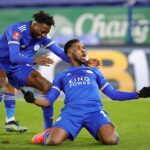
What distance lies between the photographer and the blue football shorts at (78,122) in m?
8.60

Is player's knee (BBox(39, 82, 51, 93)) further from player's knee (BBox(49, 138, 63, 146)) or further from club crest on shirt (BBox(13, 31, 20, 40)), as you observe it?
player's knee (BBox(49, 138, 63, 146))

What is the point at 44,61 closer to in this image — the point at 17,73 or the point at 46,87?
the point at 46,87

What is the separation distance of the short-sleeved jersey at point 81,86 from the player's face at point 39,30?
0.89 meters

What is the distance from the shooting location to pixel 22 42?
9.91 m

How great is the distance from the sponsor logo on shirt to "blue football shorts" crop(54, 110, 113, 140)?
38 centimetres

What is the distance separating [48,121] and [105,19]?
11303mm

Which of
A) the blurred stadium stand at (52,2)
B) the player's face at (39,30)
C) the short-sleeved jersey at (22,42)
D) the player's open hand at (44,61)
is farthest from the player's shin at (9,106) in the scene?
the blurred stadium stand at (52,2)

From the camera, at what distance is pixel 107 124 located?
28.5 feet

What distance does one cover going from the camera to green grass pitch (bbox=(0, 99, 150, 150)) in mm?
8633

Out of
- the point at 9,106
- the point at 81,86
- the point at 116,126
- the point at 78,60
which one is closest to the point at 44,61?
the point at 78,60

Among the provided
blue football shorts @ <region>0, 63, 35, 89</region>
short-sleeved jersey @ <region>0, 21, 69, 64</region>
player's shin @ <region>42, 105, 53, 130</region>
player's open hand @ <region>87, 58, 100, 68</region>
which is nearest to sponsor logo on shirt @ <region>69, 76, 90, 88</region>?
player's open hand @ <region>87, 58, 100, 68</region>

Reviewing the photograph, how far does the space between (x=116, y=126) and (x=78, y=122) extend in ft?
7.44

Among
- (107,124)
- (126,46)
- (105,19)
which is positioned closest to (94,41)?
(105,19)

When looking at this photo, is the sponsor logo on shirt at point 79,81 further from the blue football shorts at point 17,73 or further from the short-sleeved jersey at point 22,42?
the blue football shorts at point 17,73
